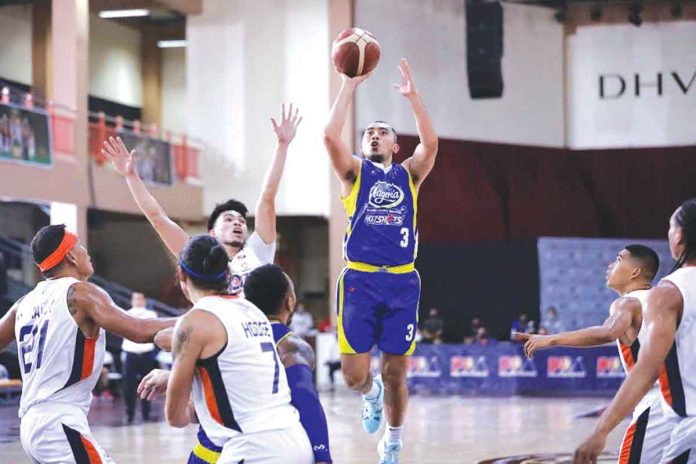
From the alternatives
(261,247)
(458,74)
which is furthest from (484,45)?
(261,247)

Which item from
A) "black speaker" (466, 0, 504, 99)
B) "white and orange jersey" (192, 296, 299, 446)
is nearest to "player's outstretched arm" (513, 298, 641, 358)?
"white and orange jersey" (192, 296, 299, 446)

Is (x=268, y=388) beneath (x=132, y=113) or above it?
beneath

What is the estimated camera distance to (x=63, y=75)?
77.5ft

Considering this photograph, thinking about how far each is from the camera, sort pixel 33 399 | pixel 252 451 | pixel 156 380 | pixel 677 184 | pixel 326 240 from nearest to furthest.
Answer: pixel 252 451, pixel 156 380, pixel 33 399, pixel 677 184, pixel 326 240

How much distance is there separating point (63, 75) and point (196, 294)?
777 inches

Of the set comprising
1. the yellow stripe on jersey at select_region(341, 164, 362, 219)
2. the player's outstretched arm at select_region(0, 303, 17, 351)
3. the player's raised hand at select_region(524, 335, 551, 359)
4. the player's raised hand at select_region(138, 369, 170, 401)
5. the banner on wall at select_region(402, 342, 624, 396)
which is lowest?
the banner on wall at select_region(402, 342, 624, 396)

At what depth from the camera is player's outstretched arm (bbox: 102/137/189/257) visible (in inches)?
287

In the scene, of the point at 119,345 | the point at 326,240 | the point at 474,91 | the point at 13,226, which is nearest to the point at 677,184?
the point at 474,91

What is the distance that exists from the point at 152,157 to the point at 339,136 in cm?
1760

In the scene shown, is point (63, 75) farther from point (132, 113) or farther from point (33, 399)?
point (33, 399)

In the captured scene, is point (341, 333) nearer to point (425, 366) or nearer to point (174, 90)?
point (425, 366)

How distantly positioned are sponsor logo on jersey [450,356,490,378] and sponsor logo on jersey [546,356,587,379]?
1.13 meters

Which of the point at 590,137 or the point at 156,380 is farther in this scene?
the point at 590,137

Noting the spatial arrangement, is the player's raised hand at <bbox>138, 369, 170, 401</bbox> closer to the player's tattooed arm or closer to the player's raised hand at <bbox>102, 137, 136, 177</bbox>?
the player's tattooed arm
